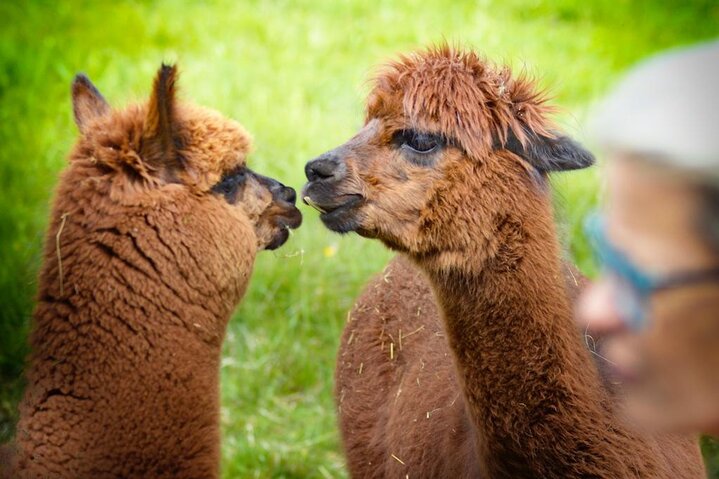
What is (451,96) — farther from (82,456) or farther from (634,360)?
(634,360)

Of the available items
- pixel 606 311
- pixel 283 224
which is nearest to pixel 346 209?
pixel 283 224

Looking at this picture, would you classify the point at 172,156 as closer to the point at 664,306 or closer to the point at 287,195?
the point at 287,195

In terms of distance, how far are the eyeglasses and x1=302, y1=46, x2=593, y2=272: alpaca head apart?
5.65 ft

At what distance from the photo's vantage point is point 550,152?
302cm

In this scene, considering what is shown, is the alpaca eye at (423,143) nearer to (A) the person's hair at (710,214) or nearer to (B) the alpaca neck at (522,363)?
(B) the alpaca neck at (522,363)

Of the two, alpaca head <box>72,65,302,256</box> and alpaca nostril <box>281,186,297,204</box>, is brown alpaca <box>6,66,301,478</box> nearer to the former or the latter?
alpaca head <box>72,65,302,256</box>

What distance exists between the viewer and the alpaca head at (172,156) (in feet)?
9.12

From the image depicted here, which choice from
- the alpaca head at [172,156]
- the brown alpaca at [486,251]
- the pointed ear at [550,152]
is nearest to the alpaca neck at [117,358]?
the alpaca head at [172,156]

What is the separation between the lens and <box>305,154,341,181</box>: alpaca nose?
302cm

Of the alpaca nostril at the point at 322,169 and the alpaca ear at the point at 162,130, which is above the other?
the alpaca nostril at the point at 322,169

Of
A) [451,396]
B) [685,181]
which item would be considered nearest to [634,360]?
[685,181]

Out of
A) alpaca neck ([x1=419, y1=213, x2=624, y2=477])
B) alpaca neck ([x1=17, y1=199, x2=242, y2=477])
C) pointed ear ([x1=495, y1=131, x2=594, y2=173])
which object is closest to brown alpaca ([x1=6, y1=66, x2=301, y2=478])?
alpaca neck ([x1=17, y1=199, x2=242, y2=477])

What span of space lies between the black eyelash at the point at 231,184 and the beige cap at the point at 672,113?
194cm

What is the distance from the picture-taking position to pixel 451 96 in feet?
9.95
